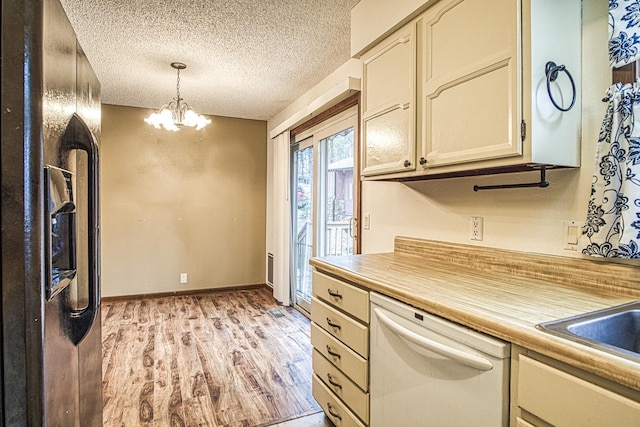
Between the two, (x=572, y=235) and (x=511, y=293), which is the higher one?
(x=572, y=235)

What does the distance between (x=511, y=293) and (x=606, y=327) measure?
0.28 m

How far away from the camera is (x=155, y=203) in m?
4.48

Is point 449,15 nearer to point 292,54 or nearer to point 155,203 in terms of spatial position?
point 292,54

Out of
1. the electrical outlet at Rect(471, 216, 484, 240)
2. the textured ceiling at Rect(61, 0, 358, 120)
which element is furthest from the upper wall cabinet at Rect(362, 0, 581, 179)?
the textured ceiling at Rect(61, 0, 358, 120)

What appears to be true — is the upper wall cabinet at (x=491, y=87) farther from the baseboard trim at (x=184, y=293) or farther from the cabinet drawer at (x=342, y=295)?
the baseboard trim at (x=184, y=293)

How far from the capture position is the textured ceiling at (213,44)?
2.19 metres

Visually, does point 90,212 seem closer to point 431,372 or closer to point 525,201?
point 431,372

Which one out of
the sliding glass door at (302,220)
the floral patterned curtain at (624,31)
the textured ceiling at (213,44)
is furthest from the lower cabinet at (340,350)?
the sliding glass door at (302,220)

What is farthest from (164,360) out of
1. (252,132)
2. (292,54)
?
(252,132)

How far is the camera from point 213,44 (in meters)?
2.65

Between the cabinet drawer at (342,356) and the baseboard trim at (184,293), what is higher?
the cabinet drawer at (342,356)

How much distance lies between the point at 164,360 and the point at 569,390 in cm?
273

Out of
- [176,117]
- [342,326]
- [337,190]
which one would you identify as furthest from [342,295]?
[176,117]

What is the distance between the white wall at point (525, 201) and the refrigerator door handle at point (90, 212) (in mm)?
1604
